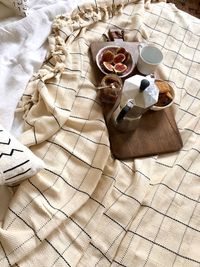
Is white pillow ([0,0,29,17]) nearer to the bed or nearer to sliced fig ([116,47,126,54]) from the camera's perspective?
the bed

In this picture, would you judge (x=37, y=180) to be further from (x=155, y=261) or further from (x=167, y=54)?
(x=167, y=54)

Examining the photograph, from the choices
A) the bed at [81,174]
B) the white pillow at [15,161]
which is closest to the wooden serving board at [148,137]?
the bed at [81,174]

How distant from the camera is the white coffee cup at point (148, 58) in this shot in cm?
127

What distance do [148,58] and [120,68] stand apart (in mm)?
105

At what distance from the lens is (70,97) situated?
118cm

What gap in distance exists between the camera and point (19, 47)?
1.25 m

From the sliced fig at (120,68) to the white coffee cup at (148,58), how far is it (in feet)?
0.19

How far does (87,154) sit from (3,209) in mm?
290

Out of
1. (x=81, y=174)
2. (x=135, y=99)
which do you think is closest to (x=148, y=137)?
(x=135, y=99)

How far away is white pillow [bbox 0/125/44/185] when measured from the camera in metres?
0.93

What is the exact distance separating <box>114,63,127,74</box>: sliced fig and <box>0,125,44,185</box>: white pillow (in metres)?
0.45

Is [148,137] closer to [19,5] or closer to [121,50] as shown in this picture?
[121,50]

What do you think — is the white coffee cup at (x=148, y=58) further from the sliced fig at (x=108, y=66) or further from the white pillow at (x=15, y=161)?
the white pillow at (x=15, y=161)

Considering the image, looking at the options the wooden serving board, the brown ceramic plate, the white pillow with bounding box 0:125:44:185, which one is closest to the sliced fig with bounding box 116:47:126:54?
the brown ceramic plate
